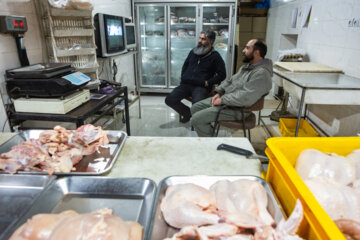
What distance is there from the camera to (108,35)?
3.21 metres

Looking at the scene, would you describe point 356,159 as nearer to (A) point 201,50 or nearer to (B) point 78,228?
(B) point 78,228

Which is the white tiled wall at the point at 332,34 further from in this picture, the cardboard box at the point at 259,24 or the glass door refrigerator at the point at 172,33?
the cardboard box at the point at 259,24

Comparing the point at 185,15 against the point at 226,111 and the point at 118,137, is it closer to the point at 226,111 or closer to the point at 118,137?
the point at 226,111

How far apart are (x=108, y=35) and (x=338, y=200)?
123 inches

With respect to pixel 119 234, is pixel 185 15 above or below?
above

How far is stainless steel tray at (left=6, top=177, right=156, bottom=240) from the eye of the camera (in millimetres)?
942

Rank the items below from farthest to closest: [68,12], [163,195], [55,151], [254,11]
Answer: [254,11]
[68,12]
[55,151]
[163,195]

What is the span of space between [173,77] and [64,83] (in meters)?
4.13

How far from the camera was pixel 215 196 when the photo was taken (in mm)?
895

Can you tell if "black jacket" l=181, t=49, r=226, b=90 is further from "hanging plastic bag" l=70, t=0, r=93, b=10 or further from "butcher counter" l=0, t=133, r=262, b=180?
"butcher counter" l=0, t=133, r=262, b=180

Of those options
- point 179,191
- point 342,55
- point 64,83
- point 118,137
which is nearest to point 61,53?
point 64,83

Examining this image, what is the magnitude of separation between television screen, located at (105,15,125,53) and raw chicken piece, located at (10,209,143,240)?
281cm

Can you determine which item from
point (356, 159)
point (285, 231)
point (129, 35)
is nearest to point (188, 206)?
point (285, 231)

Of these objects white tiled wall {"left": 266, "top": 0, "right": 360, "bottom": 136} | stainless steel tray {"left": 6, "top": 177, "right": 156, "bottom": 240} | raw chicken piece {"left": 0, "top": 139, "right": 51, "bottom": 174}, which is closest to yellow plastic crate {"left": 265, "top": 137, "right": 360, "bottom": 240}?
stainless steel tray {"left": 6, "top": 177, "right": 156, "bottom": 240}
